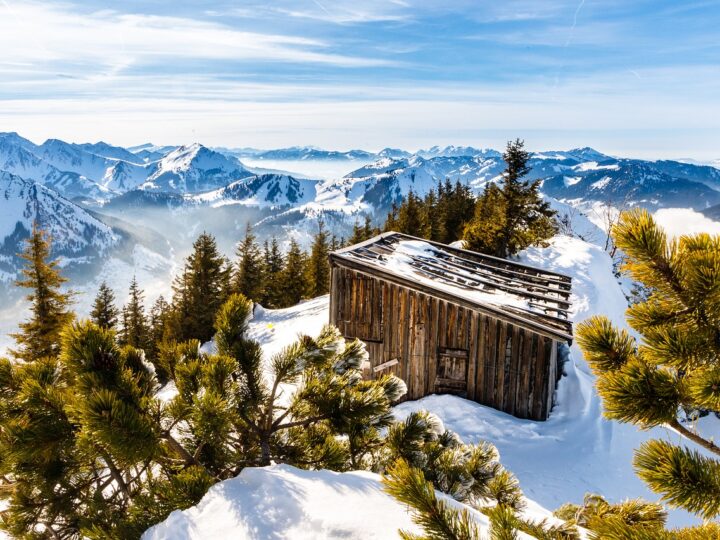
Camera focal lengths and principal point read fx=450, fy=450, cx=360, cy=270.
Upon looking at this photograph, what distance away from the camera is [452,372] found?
14.1 metres

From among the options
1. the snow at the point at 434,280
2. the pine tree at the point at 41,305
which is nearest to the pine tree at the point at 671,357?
the snow at the point at 434,280

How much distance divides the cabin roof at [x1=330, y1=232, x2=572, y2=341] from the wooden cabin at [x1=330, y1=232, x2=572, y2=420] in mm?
39

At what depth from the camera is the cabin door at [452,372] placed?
45.8 feet

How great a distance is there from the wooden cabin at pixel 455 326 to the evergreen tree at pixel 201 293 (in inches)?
899

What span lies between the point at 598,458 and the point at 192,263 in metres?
31.5

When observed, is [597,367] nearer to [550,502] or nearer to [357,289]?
[550,502]

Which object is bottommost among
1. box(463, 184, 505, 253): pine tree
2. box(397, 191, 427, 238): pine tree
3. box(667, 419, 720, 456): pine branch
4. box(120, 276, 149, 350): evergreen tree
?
box(120, 276, 149, 350): evergreen tree

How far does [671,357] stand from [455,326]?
11982 millimetres

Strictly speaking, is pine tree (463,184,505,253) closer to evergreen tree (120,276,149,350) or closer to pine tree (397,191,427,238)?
pine tree (397,191,427,238)

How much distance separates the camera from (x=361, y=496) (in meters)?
2.78

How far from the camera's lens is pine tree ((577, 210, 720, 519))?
1865mm

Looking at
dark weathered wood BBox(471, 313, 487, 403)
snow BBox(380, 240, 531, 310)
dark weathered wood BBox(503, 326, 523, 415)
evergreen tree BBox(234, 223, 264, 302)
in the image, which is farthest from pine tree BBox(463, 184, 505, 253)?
evergreen tree BBox(234, 223, 264, 302)

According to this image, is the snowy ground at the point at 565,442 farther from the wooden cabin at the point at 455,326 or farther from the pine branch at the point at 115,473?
the pine branch at the point at 115,473

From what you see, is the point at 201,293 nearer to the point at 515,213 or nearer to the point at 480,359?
the point at 515,213
